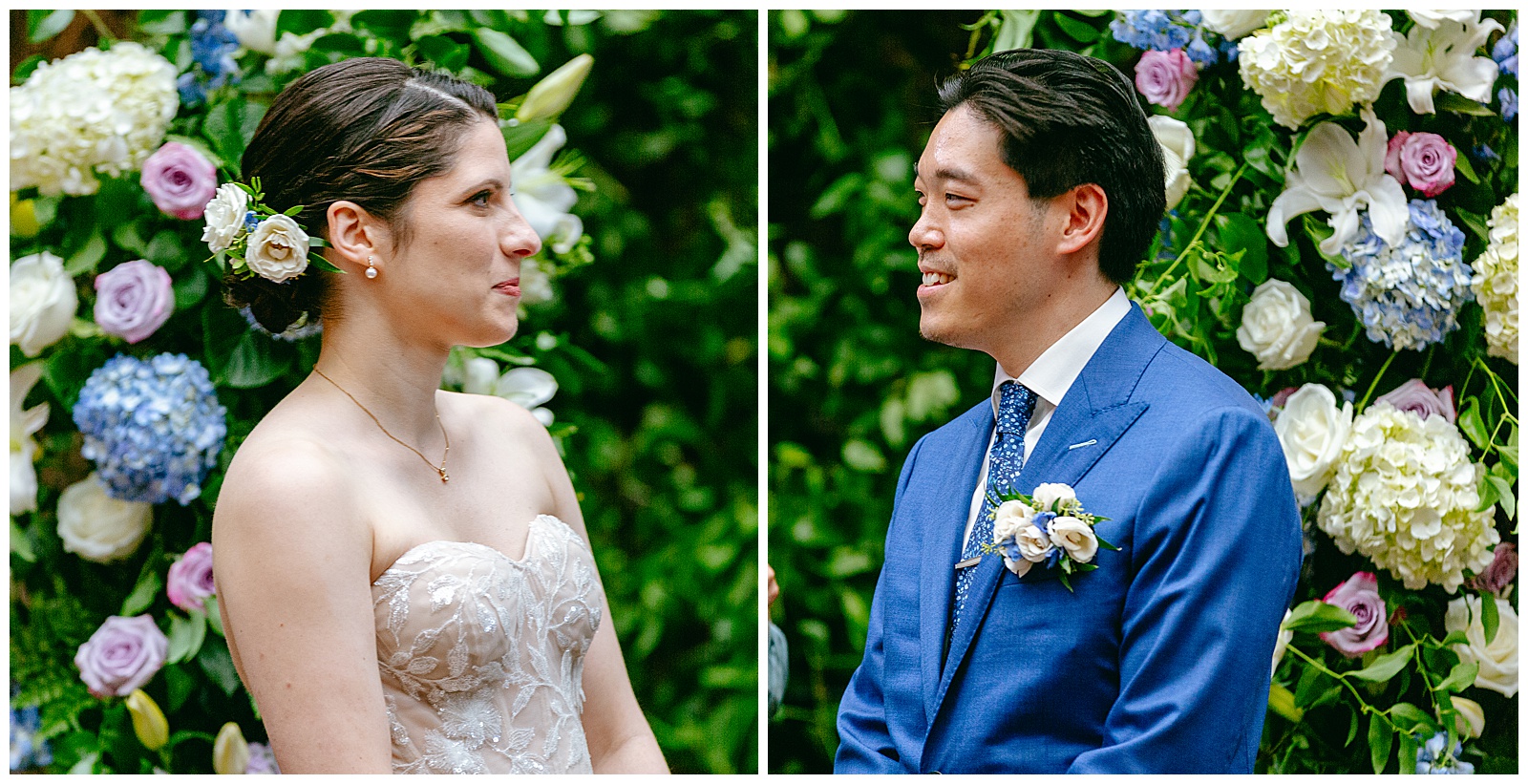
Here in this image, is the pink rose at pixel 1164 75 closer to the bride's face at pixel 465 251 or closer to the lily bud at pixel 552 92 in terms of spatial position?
the lily bud at pixel 552 92

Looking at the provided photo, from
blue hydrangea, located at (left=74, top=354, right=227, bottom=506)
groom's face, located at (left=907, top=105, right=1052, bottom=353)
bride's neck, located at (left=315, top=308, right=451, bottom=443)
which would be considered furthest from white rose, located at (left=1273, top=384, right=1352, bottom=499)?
blue hydrangea, located at (left=74, top=354, right=227, bottom=506)

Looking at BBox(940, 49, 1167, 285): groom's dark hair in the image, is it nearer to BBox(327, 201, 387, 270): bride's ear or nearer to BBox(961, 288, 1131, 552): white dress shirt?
BBox(961, 288, 1131, 552): white dress shirt

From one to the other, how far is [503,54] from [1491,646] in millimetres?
2177

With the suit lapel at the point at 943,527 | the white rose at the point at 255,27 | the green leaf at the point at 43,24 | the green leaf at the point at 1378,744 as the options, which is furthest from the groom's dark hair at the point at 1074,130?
the green leaf at the point at 43,24

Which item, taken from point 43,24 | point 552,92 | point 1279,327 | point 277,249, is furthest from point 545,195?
point 1279,327

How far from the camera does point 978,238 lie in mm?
2035

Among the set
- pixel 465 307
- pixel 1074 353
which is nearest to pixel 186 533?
pixel 465 307

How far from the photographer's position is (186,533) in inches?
99.7

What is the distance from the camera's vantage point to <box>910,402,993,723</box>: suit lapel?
1.99 m

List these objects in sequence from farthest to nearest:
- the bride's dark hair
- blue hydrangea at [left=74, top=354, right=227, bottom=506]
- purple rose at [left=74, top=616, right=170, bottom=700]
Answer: purple rose at [left=74, top=616, right=170, bottom=700] → blue hydrangea at [left=74, top=354, right=227, bottom=506] → the bride's dark hair

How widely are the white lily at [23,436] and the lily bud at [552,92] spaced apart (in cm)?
106

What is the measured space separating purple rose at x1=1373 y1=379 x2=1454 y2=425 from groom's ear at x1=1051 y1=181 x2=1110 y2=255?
2.51 feet

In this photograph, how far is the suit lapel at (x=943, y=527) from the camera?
1.99m

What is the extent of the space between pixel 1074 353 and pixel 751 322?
1.38 m
